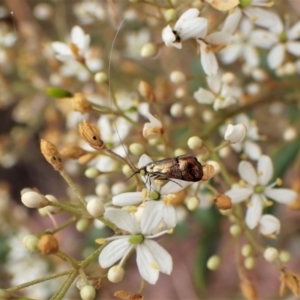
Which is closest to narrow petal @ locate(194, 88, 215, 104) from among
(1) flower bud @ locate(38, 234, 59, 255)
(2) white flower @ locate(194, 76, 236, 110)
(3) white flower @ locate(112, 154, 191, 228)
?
(2) white flower @ locate(194, 76, 236, 110)

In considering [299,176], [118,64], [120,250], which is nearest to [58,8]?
[118,64]

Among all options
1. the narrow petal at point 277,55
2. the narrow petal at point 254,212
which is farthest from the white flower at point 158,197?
the narrow petal at point 277,55

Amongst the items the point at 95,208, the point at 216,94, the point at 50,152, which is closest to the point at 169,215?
the point at 95,208

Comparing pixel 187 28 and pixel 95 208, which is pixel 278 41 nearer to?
pixel 187 28

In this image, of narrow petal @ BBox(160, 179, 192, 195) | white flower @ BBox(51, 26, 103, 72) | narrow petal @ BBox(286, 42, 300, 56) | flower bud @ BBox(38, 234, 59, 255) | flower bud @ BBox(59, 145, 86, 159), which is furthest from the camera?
narrow petal @ BBox(286, 42, 300, 56)

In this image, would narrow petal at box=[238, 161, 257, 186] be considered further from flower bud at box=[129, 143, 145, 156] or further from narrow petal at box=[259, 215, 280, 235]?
flower bud at box=[129, 143, 145, 156]

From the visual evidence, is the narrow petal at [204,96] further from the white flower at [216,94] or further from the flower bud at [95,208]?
the flower bud at [95,208]

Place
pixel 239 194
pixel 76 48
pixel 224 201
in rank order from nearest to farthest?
pixel 224 201
pixel 239 194
pixel 76 48
